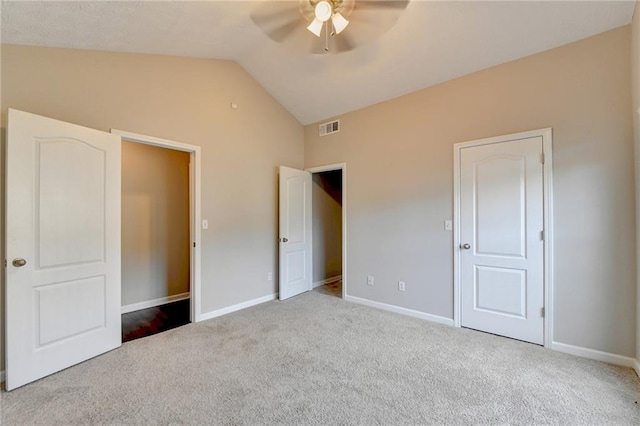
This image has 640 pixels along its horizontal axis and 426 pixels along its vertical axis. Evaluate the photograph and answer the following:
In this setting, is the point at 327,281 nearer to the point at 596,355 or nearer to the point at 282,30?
the point at 596,355

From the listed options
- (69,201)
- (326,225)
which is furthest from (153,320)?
(326,225)

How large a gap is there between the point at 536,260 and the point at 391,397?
200 cm

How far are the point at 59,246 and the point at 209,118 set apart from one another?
6.84ft

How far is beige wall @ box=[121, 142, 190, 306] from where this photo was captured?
394cm

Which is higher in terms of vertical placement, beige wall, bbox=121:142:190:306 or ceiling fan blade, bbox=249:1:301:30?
ceiling fan blade, bbox=249:1:301:30

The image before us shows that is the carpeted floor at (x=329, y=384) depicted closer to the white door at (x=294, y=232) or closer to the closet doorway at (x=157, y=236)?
the closet doorway at (x=157, y=236)

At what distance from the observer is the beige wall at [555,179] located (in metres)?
2.41

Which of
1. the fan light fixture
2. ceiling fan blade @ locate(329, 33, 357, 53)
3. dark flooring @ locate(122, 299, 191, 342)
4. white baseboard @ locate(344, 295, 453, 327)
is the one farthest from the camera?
white baseboard @ locate(344, 295, 453, 327)

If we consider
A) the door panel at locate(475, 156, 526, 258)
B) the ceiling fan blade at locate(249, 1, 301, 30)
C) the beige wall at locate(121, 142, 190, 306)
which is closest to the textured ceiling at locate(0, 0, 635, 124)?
the ceiling fan blade at locate(249, 1, 301, 30)

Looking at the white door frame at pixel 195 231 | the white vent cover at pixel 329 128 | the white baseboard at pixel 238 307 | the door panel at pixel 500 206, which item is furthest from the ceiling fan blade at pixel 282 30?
the white baseboard at pixel 238 307

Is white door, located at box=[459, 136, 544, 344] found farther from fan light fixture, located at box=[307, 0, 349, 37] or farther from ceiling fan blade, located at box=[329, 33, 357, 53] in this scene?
fan light fixture, located at box=[307, 0, 349, 37]

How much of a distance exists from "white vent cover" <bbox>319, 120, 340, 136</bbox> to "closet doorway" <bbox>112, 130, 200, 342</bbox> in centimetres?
202

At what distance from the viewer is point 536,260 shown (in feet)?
9.12

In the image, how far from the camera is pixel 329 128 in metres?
4.49
